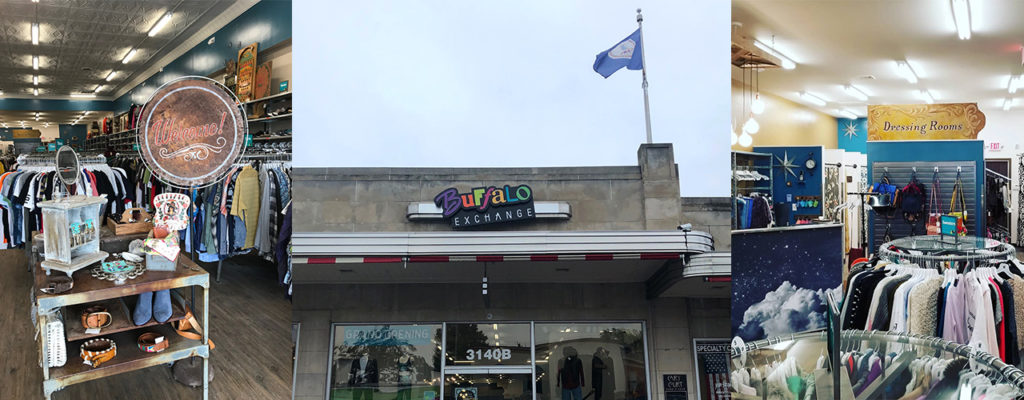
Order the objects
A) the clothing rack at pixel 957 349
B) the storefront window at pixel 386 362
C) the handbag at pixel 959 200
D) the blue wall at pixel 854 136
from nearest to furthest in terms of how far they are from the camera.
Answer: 1. the storefront window at pixel 386 362
2. the clothing rack at pixel 957 349
3. the blue wall at pixel 854 136
4. the handbag at pixel 959 200

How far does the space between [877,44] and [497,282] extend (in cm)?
249

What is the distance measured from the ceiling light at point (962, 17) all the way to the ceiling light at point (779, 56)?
3.44ft

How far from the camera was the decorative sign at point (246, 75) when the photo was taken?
6.59 ft

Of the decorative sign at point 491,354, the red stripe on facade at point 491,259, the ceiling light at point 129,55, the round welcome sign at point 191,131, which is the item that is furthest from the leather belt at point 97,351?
the red stripe on facade at point 491,259

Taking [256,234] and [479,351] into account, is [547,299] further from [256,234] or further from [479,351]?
[256,234]

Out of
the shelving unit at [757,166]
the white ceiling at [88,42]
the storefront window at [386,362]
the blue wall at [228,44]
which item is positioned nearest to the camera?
the storefront window at [386,362]

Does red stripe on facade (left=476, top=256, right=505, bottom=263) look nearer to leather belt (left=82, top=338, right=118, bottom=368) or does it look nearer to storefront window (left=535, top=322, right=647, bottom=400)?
storefront window (left=535, top=322, right=647, bottom=400)

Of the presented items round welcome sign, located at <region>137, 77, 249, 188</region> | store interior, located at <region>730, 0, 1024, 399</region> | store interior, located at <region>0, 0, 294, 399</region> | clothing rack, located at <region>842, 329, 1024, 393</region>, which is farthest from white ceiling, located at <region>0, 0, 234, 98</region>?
clothing rack, located at <region>842, 329, 1024, 393</region>

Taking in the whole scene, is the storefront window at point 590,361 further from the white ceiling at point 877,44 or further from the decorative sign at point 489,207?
the white ceiling at point 877,44

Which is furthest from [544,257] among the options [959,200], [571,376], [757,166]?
[959,200]

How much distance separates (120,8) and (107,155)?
0.43m

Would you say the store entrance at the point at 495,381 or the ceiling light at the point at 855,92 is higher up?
the ceiling light at the point at 855,92

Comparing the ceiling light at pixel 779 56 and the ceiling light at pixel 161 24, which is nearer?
the ceiling light at pixel 161 24

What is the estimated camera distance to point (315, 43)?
1.69 metres
